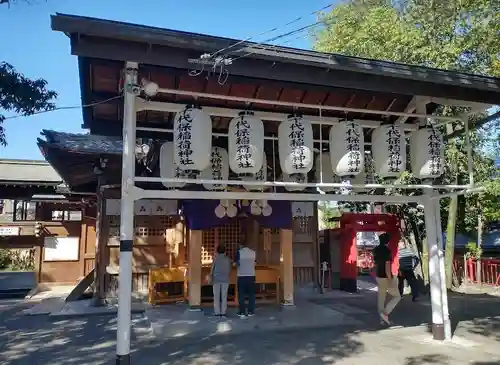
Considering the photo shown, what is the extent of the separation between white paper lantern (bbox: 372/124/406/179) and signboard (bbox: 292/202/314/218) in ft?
→ 24.2

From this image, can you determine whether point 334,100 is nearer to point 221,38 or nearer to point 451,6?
point 221,38

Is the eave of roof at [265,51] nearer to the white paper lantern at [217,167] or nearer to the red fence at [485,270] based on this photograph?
the white paper lantern at [217,167]

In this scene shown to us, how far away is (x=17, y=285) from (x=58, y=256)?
2322 mm

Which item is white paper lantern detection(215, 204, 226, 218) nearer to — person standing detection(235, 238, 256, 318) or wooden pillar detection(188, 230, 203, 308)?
wooden pillar detection(188, 230, 203, 308)

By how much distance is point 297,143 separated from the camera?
22.4ft

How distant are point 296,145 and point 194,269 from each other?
5.75m

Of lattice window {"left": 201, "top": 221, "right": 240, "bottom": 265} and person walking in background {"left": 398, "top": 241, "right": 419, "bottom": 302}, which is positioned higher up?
lattice window {"left": 201, "top": 221, "right": 240, "bottom": 265}

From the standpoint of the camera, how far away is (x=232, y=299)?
11711 mm

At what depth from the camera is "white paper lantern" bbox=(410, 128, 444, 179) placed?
24.6ft

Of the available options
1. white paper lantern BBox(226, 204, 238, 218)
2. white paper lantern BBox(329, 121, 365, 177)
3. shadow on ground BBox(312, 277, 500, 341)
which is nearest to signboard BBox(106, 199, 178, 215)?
white paper lantern BBox(226, 204, 238, 218)

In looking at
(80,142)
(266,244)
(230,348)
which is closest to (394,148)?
(230,348)

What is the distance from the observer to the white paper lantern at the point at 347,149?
7.02m

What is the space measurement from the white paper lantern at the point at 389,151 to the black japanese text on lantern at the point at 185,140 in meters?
3.29

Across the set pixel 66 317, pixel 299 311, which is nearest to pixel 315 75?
pixel 299 311
